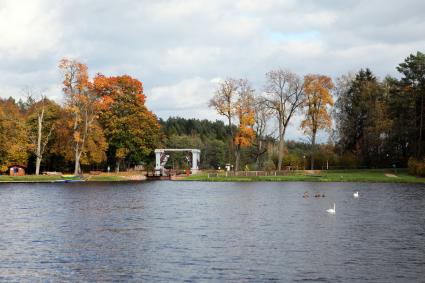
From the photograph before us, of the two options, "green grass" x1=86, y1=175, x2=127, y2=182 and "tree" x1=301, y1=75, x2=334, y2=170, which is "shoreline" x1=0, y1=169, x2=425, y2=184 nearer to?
"green grass" x1=86, y1=175, x2=127, y2=182

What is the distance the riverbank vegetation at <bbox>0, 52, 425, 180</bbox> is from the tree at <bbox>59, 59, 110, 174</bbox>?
17 centimetres

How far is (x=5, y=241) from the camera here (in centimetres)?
3181

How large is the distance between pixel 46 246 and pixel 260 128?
81.3m

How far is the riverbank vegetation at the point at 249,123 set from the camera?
96500 mm

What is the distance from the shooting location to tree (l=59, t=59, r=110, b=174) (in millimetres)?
95294

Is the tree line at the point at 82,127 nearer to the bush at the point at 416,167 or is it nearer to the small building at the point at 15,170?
the small building at the point at 15,170

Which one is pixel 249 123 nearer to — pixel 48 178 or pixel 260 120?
pixel 260 120

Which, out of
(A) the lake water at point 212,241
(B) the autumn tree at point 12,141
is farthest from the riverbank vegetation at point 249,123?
(A) the lake water at point 212,241

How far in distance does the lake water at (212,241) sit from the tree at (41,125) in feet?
145

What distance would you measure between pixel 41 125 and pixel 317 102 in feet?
163

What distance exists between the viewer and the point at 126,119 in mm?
106000

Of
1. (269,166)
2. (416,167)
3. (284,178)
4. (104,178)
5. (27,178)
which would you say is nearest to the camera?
(27,178)

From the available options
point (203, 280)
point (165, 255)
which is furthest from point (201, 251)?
point (203, 280)

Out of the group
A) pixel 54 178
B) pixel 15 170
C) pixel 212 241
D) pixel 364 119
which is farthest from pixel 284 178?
pixel 212 241
